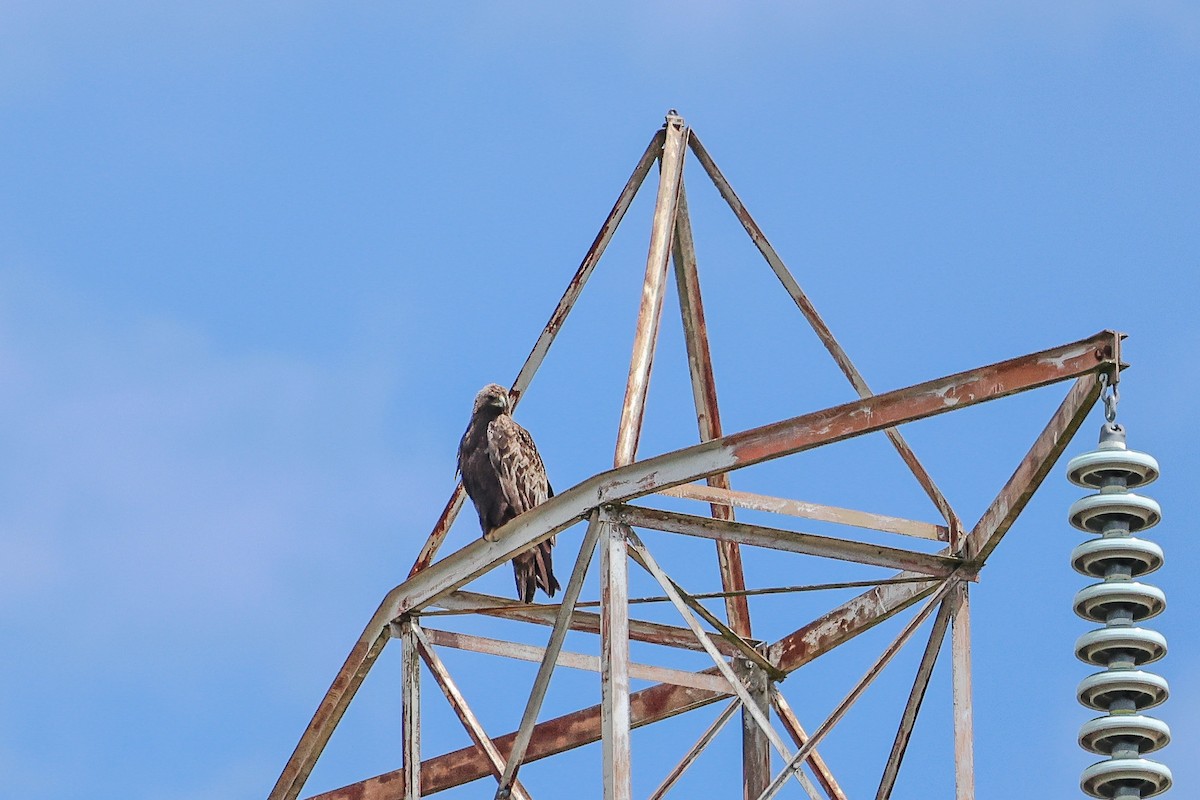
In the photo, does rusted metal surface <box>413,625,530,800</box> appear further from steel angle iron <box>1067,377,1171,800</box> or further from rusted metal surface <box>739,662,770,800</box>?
steel angle iron <box>1067,377,1171,800</box>

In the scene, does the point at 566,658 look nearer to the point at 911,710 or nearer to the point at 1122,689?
the point at 911,710

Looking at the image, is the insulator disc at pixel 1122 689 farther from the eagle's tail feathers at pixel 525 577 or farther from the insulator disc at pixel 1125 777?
the eagle's tail feathers at pixel 525 577

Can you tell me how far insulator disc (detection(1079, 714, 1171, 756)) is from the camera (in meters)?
10.1

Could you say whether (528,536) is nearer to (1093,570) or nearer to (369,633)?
(369,633)

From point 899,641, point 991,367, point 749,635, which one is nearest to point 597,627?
point 749,635

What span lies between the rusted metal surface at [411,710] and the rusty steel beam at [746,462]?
158 mm

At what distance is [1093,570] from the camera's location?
34.9 ft

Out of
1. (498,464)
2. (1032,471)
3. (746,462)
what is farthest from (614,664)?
(498,464)

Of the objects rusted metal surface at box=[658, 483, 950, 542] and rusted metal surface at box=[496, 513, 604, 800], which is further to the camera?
rusted metal surface at box=[658, 483, 950, 542]

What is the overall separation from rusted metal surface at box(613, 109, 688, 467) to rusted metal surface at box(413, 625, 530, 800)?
1.87 m

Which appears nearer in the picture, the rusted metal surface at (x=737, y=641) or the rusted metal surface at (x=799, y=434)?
the rusted metal surface at (x=799, y=434)

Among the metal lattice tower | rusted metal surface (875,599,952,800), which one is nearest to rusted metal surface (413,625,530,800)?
the metal lattice tower

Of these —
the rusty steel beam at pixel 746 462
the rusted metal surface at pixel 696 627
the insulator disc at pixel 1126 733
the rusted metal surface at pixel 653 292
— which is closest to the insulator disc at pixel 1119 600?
the insulator disc at pixel 1126 733

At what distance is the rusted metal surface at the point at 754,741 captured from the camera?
14.0m
